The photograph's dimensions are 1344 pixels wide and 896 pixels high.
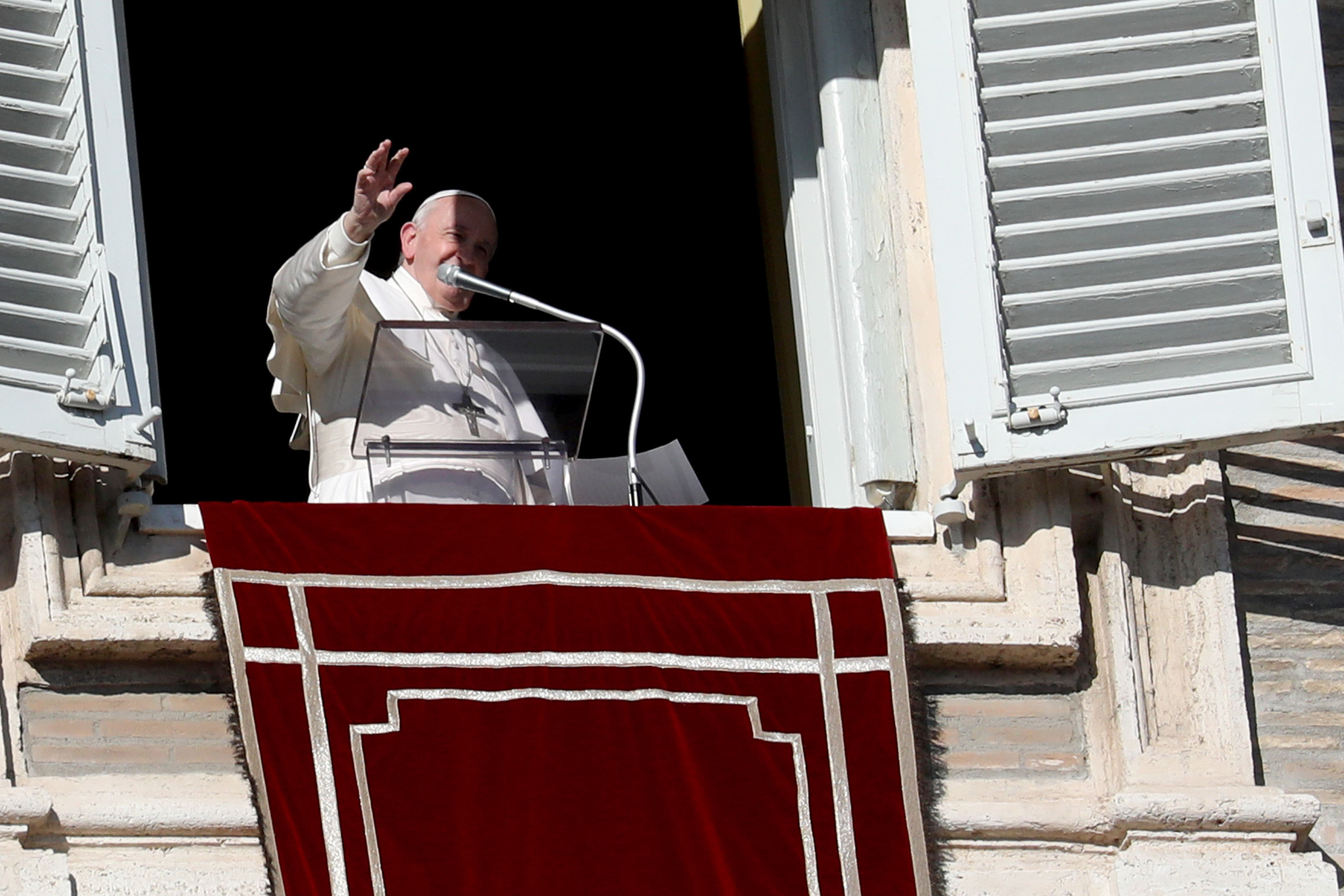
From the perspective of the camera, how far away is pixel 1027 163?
6.50m

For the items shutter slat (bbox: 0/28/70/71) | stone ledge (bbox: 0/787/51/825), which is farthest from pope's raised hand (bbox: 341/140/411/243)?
stone ledge (bbox: 0/787/51/825)

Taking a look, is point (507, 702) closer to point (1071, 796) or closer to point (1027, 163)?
point (1071, 796)

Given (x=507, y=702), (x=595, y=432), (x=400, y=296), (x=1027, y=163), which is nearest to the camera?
(x=507, y=702)

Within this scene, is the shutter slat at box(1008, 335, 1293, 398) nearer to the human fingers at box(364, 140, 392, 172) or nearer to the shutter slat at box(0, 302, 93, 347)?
the human fingers at box(364, 140, 392, 172)

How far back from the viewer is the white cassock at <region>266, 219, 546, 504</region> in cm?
648

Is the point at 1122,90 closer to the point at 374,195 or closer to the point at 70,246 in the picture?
the point at 374,195

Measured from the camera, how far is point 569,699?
241 inches

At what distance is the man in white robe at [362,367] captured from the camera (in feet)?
21.1

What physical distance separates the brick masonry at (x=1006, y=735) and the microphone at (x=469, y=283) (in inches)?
46.9

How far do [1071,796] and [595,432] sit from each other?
3.62 m

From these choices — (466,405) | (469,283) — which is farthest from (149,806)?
(469,283)

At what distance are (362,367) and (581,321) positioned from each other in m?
0.67

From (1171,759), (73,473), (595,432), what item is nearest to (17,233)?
(73,473)

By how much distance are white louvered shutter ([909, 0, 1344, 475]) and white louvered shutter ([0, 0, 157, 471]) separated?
1631 millimetres
